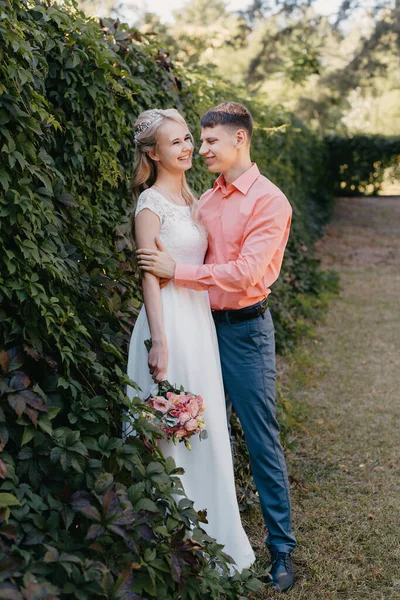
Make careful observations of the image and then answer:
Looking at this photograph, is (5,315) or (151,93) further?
(151,93)

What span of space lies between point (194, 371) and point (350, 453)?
251 centimetres

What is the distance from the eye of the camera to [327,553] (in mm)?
3713

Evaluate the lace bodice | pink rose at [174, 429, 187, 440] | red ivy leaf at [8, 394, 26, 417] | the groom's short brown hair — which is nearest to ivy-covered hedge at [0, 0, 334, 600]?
red ivy leaf at [8, 394, 26, 417]

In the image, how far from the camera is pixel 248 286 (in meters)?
3.14

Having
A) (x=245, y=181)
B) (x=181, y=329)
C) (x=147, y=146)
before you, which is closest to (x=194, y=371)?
(x=181, y=329)

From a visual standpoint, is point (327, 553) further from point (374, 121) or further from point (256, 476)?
point (374, 121)

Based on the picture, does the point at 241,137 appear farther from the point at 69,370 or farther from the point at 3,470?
the point at 3,470

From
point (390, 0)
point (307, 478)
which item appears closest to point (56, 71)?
point (307, 478)

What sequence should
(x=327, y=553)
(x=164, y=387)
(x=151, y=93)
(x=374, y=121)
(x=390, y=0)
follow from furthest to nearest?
1. (x=374, y=121)
2. (x=390, y=0)
3. (x=151, y=93)
4. (x=327, y=553)
5. (x=164, y=387)

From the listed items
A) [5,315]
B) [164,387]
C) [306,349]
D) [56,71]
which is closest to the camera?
[5,315]

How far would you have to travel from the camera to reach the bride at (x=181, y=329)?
10.3 ft

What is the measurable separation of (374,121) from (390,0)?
84.5 feet

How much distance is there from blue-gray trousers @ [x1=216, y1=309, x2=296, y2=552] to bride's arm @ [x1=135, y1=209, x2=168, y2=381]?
40cm

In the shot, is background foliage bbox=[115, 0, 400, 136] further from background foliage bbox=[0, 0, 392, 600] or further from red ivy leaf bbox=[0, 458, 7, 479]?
red ivy leaf bbox=[0, 458, 7, 479]
